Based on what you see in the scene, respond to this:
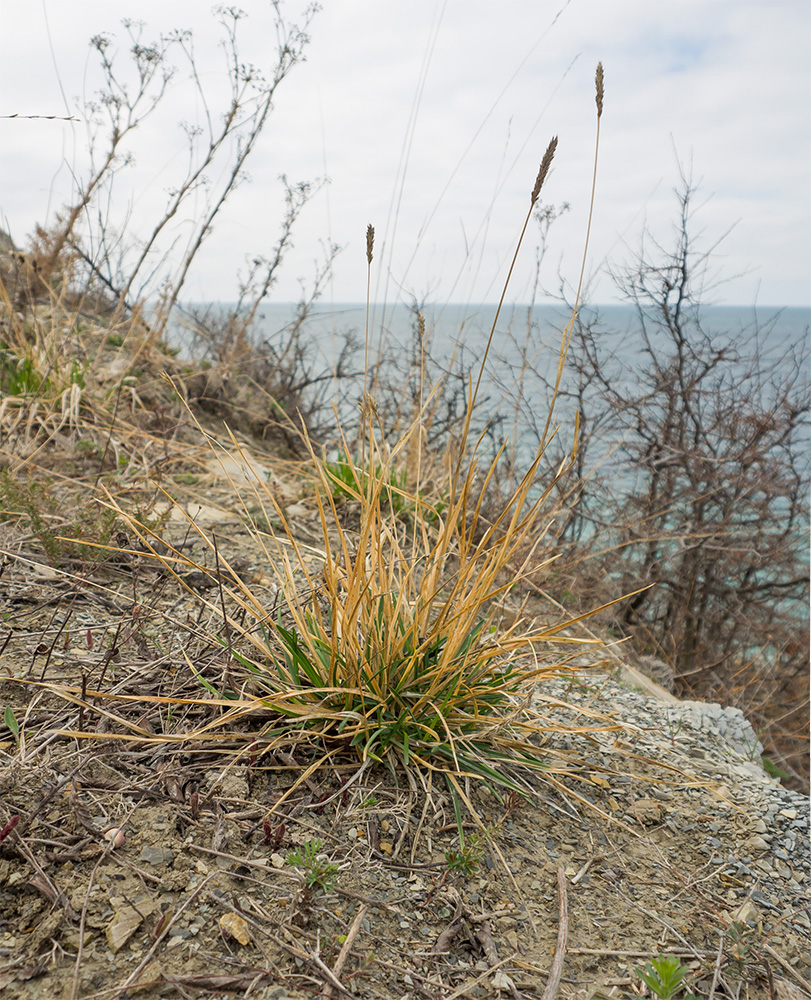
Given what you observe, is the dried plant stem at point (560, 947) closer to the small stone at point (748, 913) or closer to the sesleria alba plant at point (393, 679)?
the sesleria alba plant at point (393, 679)

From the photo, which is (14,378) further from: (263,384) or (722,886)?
(722,886)

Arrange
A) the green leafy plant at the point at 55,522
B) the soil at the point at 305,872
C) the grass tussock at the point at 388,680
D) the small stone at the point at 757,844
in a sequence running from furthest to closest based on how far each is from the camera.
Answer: the green leafy plant at the point at 55,522 < the small stone at the point at 757,844 < the grass tussock at the point at 388,680 < the soil at the point at 305,872

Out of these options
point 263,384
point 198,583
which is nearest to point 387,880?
point 198,583

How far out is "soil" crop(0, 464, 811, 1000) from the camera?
1278 mm

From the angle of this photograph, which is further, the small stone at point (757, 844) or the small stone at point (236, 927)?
the small stone at point (757, 844)

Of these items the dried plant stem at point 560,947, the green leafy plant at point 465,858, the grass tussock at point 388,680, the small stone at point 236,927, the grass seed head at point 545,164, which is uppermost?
the grass seed head at point 545,164

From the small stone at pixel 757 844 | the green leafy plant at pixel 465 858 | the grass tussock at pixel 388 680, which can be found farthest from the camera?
the small stone at pixel 757 844

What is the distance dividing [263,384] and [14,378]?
2332 millimetres

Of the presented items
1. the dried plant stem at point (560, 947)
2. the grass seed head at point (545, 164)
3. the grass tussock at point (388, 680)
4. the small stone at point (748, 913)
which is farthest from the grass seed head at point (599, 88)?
the small stone at point (748, 913)

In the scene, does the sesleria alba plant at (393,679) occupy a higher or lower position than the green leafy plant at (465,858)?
higher

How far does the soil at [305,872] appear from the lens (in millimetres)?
1278

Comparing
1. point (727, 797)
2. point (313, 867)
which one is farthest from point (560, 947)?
point (727, 797)

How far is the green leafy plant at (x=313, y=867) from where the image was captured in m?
1.42

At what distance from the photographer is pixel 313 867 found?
1.43 meters
